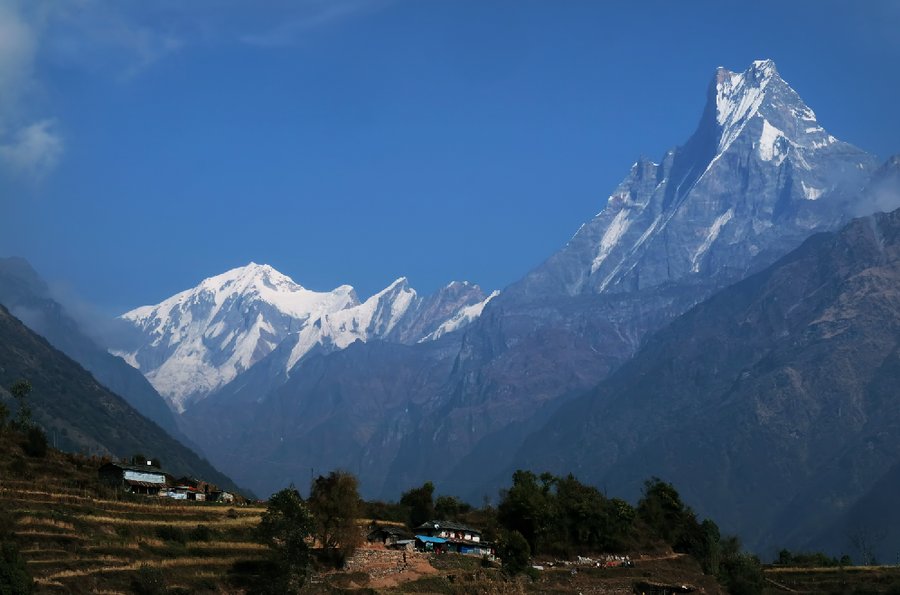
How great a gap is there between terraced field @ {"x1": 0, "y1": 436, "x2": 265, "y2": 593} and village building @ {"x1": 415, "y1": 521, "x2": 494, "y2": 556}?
1600 centimetres

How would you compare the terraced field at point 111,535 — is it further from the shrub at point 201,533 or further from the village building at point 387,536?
the village building at point 387,536

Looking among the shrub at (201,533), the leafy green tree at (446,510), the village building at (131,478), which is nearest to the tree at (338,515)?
the shrub at (201,533)

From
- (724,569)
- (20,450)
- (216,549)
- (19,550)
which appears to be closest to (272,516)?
(216,549)

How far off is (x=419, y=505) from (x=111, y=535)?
180 ft

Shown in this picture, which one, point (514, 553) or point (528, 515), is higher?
point (528, 515)

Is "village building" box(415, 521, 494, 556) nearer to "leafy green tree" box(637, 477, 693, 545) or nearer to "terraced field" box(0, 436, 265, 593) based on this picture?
"terraced field" box(0, 436, 265, 593)

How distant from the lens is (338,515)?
111000 mm

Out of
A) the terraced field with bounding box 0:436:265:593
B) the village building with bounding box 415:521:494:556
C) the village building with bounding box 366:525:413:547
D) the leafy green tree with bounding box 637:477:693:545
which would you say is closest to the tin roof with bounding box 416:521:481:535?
the village building with bounding box 415:521:494:556

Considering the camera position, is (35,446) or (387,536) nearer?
(387,536)

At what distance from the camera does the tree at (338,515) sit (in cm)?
10806

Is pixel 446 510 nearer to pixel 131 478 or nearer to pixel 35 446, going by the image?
pixel 131 478

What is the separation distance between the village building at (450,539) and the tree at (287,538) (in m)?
14.7

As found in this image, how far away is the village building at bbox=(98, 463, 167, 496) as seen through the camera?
123062mm

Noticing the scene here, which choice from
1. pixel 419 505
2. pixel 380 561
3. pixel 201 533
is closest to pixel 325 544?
pixel 380 561
